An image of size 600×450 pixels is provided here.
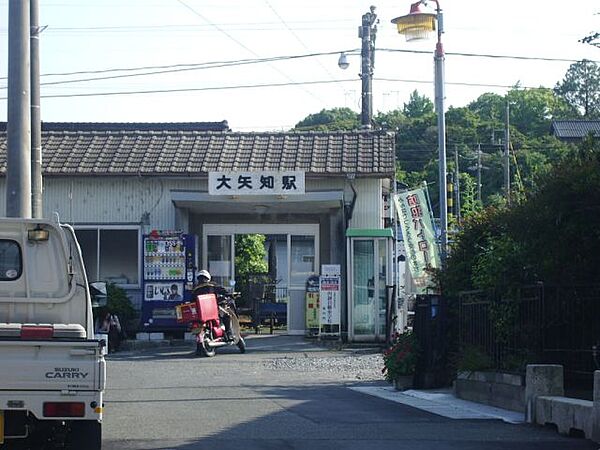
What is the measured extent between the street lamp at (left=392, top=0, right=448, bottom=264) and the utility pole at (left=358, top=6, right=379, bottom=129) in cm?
1408

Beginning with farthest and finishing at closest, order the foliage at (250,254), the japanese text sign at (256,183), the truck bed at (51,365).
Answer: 1. the foliage at (250,254)
2. the japanese text sign at (256,183)
3. the truck bed at (51,365)

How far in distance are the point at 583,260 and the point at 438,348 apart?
415cm

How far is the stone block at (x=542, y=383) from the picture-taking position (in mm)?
11641

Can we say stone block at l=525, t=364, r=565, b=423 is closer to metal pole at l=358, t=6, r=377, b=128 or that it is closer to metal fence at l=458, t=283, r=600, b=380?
metal fence at l=458, t=283, r=600, b=380

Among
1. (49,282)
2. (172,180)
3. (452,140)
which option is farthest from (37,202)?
(452,140)

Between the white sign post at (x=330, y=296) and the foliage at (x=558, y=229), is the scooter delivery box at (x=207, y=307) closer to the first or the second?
the white sign post at (x=330, y=296)

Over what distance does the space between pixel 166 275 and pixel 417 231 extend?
6389 millimetres

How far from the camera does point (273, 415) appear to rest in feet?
40.5

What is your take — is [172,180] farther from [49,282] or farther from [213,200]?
[49,282]

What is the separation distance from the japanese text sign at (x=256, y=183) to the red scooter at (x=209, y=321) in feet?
10.1

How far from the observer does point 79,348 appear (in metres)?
7.97

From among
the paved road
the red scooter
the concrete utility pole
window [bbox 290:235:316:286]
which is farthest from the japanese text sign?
the concrete utility pole

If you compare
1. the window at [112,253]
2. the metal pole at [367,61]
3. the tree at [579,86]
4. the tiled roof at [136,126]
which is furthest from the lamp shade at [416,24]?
the tree at [579,86]

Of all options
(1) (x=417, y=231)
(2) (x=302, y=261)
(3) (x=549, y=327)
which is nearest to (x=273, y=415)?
(3) (x=549, y=327)
